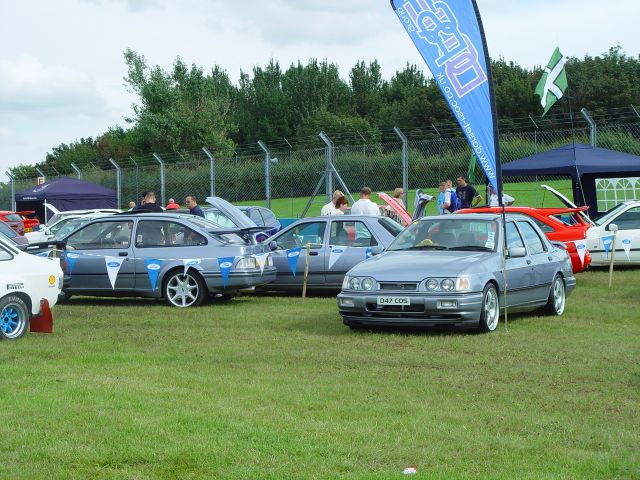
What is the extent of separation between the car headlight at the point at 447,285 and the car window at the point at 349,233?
4835 mm

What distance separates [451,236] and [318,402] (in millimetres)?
5413

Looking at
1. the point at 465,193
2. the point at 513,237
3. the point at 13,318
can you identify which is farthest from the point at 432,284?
the point at 465,193

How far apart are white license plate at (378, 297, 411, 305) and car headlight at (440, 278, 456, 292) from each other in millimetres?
416

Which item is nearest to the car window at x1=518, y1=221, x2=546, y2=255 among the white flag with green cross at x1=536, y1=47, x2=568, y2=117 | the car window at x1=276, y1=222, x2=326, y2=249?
the car window at x1=276, y1=222, x2=326, y2=249

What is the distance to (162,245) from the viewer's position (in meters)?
15.6

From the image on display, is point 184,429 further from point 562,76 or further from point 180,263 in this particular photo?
point 562,76

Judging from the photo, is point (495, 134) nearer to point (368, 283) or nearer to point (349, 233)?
point (368, 283)

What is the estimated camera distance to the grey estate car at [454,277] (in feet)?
37.7

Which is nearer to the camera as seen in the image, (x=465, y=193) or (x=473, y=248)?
(x=473, y=248)

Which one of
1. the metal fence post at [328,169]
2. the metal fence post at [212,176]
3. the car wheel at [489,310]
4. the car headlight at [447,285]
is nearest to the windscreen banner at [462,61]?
the car wheel at [489,310]

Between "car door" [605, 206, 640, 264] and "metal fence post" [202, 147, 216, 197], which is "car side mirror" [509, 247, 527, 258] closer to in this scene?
"car door" [605, 206, 640, 264]

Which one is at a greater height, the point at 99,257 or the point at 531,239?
the point at 531,239

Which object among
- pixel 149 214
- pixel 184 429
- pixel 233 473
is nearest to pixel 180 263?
pixel 149 214

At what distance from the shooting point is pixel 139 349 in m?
10.9
